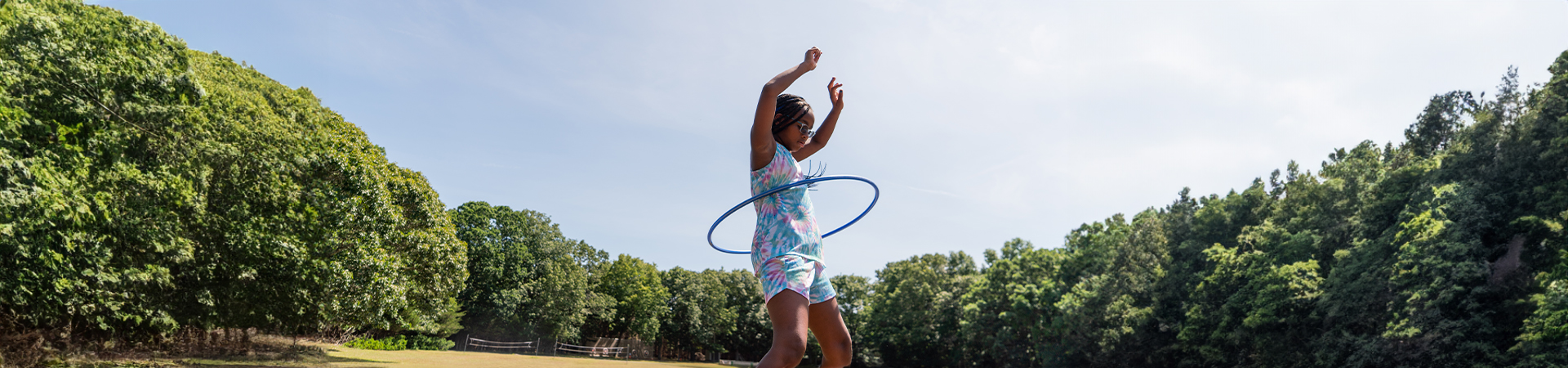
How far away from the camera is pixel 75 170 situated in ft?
50.8

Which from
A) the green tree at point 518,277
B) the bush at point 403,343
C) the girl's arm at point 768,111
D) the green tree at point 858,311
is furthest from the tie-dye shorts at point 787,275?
the green tree at point 858,311

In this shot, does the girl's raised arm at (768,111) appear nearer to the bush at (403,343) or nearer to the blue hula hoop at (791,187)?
the blue hula hoop at (791,187)

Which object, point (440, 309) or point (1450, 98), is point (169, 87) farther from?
point (1450, 98)

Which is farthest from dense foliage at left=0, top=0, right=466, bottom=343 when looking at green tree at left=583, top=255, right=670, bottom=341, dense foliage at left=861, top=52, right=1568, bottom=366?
green tree at left=583, top=255, right=670, bottom=341

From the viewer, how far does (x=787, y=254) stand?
336cm

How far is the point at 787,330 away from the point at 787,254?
1.03 ft

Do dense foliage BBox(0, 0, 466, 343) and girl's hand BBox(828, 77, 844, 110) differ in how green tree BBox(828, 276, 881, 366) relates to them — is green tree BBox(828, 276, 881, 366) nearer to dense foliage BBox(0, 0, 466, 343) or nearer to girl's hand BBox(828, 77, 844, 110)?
dense foliage BBox(0, 0, 466, 343)

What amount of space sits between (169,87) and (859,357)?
59.7 meters

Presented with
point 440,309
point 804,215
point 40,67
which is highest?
point 40,67

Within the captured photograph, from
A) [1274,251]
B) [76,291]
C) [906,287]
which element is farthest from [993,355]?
[76,291]

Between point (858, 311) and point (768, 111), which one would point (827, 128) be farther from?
point (858, 311)

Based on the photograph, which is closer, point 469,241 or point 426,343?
point 426,343

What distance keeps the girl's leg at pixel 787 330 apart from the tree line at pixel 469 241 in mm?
15950

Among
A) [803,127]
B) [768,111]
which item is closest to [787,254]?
[768,111]
